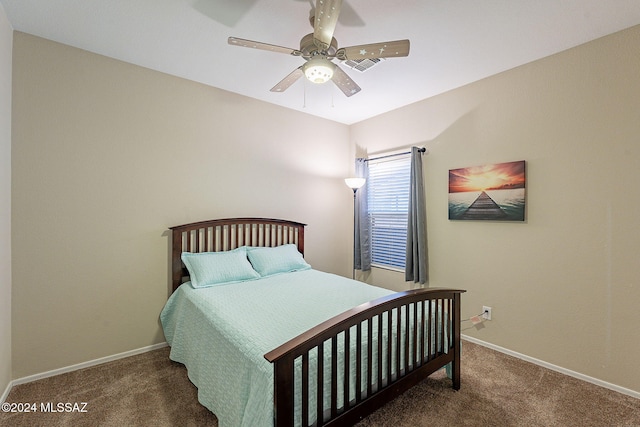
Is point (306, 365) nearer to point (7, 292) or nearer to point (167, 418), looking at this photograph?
point (167, 418)

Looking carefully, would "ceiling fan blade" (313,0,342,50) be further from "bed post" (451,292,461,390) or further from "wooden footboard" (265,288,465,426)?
"bed post" (451,292,461,390)

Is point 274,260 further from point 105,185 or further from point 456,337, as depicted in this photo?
point 456,337

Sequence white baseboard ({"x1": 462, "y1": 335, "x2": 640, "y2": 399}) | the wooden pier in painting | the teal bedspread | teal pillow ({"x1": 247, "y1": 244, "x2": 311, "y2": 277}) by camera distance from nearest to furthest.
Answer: the teal bedspread → white baseboard ({"x1": 462, "y1": 335, "x2": 640, "y2": 399}) → the wooden pier in painting → teal pillow ({"x1": 247, "y1": 244, "x2": 311, "y2": 277})

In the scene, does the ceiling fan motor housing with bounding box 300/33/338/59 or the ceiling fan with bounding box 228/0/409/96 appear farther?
the ceiling fan motor housing with bounding box 300/33/338/59

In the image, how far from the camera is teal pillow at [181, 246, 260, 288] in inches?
102

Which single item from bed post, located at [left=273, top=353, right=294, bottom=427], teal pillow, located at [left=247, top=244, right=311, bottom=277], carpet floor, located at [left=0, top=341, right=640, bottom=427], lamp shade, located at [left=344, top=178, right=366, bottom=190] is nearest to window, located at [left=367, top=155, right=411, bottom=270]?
lamp shade, located at [left=344, top=178, right=366, bottom=190]

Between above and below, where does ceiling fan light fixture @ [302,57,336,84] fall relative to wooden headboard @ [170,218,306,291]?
above

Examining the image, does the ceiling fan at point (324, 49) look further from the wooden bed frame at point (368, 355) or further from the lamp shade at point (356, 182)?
the lamp shade at point (356, 182)

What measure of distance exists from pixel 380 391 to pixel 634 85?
2.73 m

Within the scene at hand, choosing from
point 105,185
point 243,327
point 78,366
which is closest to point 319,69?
point 243,327

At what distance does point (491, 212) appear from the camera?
277cm

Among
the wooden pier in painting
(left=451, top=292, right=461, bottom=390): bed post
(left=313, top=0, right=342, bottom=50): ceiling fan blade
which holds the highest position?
(left=313, top=0, right=342, bottom=50): ceiling fan blade

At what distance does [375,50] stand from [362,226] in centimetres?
252

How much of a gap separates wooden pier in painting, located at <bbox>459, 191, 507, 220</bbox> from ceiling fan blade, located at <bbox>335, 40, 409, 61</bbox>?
5.62ft
